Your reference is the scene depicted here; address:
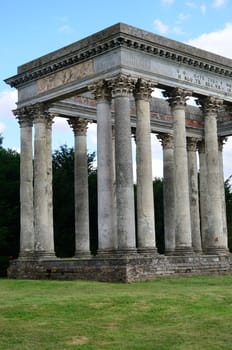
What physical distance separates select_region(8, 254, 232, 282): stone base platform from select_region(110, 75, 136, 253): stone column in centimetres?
170

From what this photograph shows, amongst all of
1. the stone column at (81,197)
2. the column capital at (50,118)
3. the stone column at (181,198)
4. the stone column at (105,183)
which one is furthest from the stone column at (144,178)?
the stone column at (81,197)

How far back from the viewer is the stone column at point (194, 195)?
7594 cm

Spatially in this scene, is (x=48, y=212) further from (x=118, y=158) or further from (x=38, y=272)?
(x=118, y=158)

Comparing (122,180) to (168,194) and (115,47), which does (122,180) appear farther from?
(168,194)

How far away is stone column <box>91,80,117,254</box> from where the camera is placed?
52594 millimetres

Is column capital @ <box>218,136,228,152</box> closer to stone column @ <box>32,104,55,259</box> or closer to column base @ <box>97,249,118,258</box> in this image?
stone column @ <box>32,104,55,259</box>

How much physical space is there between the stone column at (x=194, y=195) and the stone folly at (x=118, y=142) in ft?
36.4

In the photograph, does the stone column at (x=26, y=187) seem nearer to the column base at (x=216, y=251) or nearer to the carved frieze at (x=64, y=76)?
the carved frieze at (x=64, y=76)

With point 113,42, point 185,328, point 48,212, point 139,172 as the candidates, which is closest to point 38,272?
point 48,212

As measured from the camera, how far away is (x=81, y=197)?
6581cm

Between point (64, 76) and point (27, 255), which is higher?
point (64, 76)

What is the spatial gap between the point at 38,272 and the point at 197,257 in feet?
47.1

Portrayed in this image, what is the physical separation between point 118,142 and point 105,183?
375cm

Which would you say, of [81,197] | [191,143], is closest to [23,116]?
[81,197]
